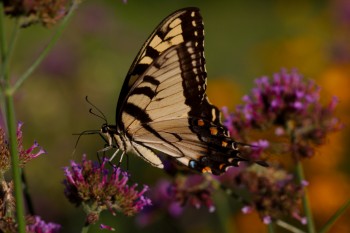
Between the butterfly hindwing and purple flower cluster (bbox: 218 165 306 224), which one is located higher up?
the butterfly hindwing

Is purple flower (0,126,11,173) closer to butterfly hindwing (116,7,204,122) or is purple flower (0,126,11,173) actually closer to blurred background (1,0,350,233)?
butterfly hindwing (116,7,204,122)

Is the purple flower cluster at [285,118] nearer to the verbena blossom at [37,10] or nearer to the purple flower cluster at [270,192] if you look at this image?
the purple flower cluster at [270,192]

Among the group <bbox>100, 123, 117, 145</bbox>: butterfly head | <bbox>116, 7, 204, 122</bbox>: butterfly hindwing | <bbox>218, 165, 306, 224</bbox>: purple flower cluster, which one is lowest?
<bbox>218, 165, 306, 224</bbox>: purple flower cluster

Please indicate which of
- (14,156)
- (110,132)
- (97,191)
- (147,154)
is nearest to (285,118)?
(147,154)

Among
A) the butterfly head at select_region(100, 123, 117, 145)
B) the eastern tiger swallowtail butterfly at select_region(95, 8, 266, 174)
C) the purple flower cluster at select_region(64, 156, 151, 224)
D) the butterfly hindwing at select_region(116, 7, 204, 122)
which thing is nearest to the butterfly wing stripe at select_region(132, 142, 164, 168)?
the eastern tiger swallowtail butterfly at select_region(95, 8, 266, 174)

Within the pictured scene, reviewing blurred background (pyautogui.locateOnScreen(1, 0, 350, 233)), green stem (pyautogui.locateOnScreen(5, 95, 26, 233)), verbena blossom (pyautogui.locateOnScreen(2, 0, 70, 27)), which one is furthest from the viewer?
blurred background (pyautogui.locateOnScreen(1, 0, 350, 233))

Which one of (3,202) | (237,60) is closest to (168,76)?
(3,202)

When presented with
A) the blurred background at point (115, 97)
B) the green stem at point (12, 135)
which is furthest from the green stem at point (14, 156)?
the blurred background at point (115, 97)

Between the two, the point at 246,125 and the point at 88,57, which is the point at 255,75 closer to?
the point at 88,57

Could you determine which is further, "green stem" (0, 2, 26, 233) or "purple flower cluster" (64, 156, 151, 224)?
"purple flower cluster" (64, 156, 151, 224)
